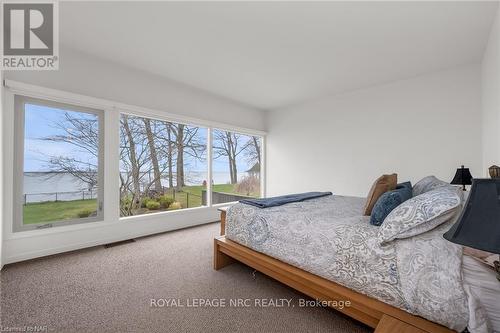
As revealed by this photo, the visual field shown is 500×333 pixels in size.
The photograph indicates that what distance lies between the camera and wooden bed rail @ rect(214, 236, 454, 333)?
1.14 metres

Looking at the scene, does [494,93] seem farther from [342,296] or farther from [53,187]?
[53,187]

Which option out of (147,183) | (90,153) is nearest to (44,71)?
(90,153)

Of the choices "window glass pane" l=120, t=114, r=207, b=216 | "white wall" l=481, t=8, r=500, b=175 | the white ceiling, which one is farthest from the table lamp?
"window glass pane" l=120, t=114, r=207, b=216

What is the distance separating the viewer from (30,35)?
2416mm

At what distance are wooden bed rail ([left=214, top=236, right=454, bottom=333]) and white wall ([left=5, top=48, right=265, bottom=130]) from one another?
2676 mm

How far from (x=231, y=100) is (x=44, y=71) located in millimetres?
2984

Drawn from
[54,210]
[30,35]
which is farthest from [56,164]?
[30,35]

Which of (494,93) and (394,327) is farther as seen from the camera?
(494,93)

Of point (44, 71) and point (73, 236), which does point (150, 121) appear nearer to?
point (44, 71)

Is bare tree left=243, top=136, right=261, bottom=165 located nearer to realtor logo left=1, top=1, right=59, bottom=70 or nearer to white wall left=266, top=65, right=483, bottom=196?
white wall left=266, top=65, right=483, bottom=196

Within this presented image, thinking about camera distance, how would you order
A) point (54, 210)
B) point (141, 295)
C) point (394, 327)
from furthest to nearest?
point (54, 210) → point (141, 295) → point (394, 327)

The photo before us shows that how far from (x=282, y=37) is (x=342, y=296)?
2.56m

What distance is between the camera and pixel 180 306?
68.4 inches

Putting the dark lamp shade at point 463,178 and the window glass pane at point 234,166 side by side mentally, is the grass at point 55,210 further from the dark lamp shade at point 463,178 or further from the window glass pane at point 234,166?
the dark lamp shade at point 463,178
